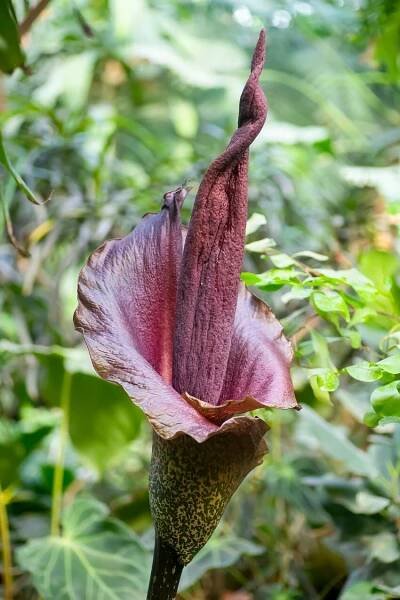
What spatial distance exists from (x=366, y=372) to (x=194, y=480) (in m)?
0.14

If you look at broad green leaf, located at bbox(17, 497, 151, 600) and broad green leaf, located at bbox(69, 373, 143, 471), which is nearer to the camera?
broad green leaf, located at bbox(17, 497, 151, 600)

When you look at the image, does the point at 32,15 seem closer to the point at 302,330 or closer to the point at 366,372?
the point at 302,330

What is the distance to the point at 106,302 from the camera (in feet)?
1.38

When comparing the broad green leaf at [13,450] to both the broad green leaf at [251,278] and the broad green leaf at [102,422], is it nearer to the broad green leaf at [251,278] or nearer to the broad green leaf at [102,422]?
the broad green leaf at [102,422]

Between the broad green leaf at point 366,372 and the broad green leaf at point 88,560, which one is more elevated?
the broad green leaf at point 366,372

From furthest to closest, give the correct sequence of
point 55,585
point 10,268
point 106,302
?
Answer: 1. point 10,268
2. point 55,585
3. point 106,302

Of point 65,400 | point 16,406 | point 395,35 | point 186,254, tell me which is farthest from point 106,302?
point 16,406

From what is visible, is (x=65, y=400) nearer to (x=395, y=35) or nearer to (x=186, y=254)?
(x=186, y=254)

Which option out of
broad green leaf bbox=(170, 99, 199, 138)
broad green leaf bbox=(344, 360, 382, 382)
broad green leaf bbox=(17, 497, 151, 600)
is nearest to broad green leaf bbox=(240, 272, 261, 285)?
broad green leaf bbox=(344, 360, 382, 382)

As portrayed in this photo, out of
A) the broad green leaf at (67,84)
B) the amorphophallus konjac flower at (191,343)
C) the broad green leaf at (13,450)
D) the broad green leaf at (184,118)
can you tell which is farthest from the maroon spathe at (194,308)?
the broad green leaf at (184,118)

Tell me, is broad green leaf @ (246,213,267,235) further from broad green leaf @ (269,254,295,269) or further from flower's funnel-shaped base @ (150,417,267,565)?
flower's funnel-shaped base @ (150,417,267,565)

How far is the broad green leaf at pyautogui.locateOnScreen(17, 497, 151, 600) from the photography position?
75 cm

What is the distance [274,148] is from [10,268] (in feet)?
2.01

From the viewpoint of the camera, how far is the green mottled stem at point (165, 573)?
0.44m
